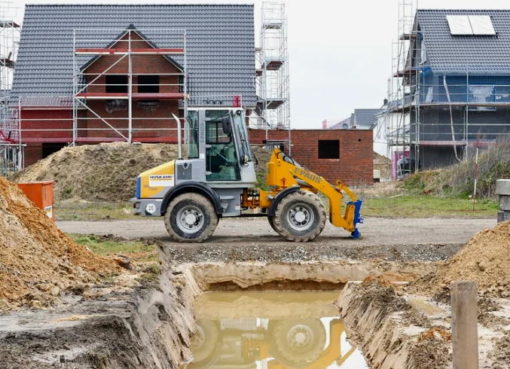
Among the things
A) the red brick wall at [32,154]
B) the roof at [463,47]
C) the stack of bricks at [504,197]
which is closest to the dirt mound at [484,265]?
the stack of bricks at [504,197]

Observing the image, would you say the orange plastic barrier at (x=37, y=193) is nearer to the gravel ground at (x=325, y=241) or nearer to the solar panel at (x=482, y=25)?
the gravel ground at (x=325, y=241)

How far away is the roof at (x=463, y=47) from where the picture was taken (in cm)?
3938

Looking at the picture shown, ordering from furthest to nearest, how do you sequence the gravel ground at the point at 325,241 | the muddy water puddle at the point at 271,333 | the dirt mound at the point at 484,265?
the gravel ground at the point at 325,241, the dirt mound at the point at 484,265, the muddy water puddle at the point at 271,333

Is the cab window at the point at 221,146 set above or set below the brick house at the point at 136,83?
below

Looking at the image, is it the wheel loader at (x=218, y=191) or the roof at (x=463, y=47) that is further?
the roof at (x=463, y=47)

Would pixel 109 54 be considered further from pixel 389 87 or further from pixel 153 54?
pixel 389 87

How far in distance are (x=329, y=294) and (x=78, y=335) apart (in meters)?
8.55

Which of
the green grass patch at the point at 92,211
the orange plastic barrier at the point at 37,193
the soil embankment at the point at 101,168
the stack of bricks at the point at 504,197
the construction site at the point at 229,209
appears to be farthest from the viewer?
the soil embankment at the point at 101,168

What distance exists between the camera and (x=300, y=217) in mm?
17406

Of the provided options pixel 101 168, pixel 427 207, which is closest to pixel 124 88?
pixel 101 168

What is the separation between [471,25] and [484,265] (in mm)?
31285

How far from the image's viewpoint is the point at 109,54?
3606 centimetres

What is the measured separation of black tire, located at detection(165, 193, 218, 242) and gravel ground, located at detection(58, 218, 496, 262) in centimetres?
31

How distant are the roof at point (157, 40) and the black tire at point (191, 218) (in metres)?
19.0
